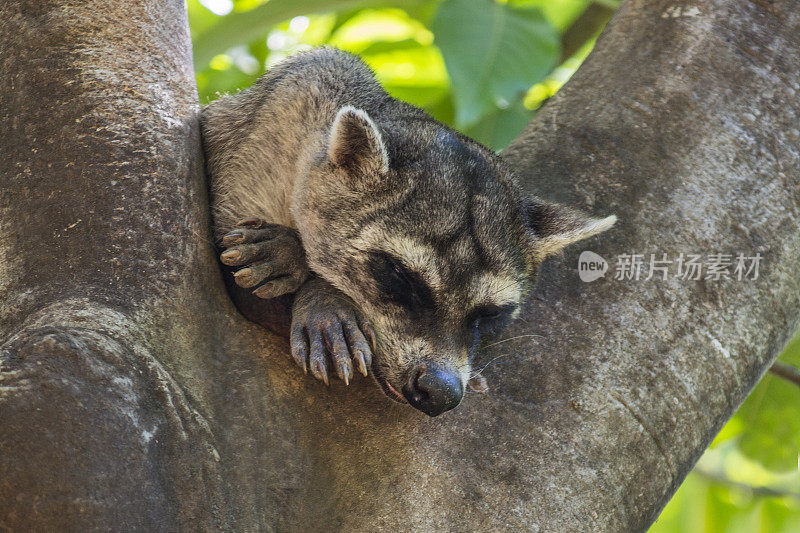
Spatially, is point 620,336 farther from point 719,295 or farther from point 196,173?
point 196,173

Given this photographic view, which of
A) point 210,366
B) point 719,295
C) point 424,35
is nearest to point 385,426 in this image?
point 210,366

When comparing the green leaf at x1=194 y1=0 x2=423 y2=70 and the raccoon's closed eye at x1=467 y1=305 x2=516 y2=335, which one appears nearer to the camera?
the raccoon's closed eye at x1=467 y1=305 x2=516 y2=335

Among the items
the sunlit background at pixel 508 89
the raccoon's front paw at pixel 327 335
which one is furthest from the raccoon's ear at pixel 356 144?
the sunlit background at pixel 508 89

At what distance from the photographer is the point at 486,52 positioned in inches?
170

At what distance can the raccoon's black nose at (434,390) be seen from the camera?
264cm

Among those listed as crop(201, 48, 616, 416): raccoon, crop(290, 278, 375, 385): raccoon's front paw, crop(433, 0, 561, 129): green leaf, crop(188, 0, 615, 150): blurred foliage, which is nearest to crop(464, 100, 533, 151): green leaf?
crop(188, 0, 615, 150): blurred foliage

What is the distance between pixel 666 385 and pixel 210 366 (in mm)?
1597

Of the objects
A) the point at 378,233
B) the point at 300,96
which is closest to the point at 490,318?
the point at 378,233

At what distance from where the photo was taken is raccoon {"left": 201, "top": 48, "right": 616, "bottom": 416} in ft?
9.49

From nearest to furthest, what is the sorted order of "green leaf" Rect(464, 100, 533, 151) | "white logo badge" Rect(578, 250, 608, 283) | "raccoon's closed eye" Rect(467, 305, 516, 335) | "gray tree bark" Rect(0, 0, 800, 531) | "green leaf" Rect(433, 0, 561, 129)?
"gray tree bark" Rect(0, 0, 800, 531) < "white logo badge" Rect(578, 250, 608, 283) < "raccoon's closed eye" Rect(467, 305, 516, 335) < "green leaf" Rect(433, 0, 561, 129) < "green leaf" Rect(464, 100, 533, 151)

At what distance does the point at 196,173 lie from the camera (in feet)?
9.29

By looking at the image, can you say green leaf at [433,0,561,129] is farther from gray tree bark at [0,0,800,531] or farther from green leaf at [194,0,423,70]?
gray tree bark at [0,0,800,531]

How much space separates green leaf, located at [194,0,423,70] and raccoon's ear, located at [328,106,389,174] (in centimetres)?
173

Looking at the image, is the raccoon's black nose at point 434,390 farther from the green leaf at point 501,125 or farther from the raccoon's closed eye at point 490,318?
the green leaf at point 501,125
